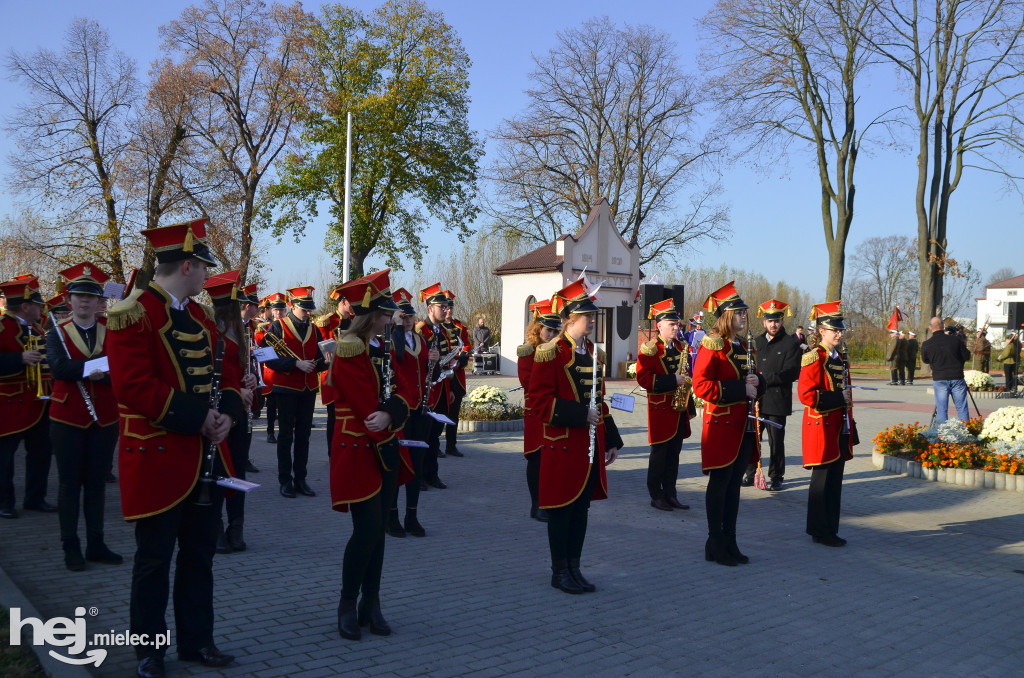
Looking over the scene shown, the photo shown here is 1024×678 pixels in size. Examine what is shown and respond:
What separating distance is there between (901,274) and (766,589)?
221ft

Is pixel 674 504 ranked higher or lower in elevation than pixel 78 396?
lower

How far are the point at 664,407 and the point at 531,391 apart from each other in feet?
11.6

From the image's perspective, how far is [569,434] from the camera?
5.66 meters

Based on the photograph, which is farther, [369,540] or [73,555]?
[73,555]

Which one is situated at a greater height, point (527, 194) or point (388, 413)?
point (527, 194)

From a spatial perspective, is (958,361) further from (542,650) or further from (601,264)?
(601,264)

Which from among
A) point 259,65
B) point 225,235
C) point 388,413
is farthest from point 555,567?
point 259,65

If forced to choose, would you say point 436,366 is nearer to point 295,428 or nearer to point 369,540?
point 295,428

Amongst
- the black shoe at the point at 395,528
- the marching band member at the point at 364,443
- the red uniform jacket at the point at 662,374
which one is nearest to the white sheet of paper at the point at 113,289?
the marching band member at the point at 364,443

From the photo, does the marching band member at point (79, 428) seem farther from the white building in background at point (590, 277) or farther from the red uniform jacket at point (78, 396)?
the white building in background at point (590, 277)

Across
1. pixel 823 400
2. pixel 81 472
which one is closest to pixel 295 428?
pixel 81 472

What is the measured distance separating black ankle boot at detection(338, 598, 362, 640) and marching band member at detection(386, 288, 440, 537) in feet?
6.52

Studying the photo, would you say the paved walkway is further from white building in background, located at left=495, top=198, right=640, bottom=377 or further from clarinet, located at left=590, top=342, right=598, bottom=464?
white building in background, located at left=495, top=198, right=640, bottom=377

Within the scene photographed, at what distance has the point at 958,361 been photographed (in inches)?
581
